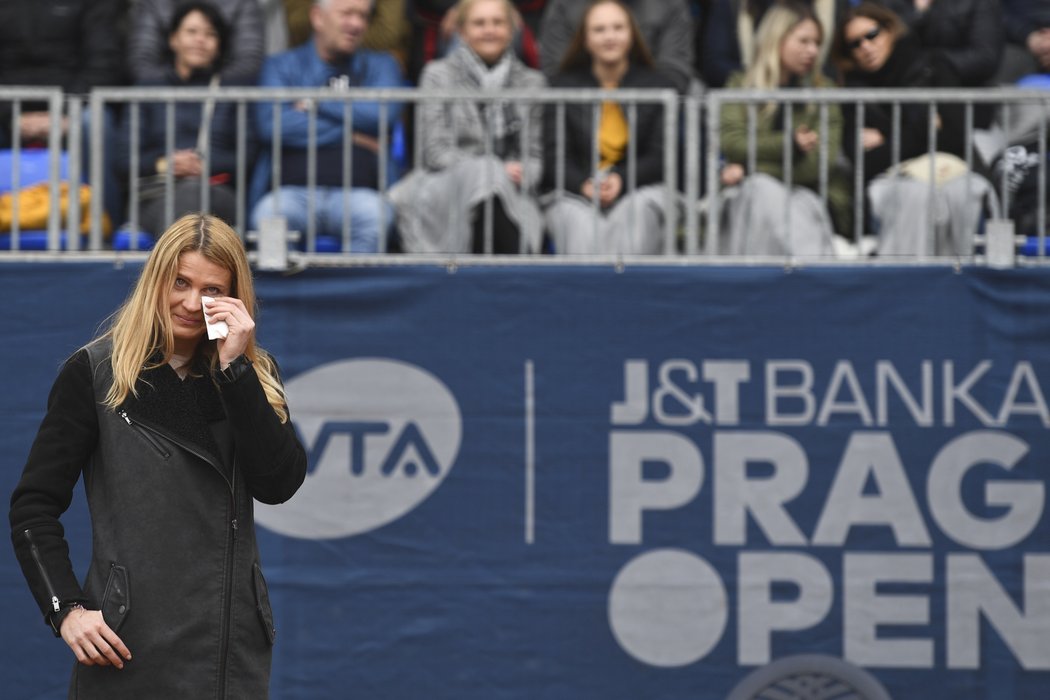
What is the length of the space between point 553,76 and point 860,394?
7.71 feet

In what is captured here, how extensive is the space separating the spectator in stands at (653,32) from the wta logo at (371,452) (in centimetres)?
220

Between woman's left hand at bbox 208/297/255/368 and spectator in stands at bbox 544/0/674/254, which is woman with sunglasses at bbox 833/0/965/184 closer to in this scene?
spectator in stands at bbox 544/0/674/254

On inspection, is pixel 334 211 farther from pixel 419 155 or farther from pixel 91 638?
pixel 91 638

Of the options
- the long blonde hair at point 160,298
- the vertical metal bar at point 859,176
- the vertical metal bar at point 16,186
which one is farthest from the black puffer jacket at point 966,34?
the long blonde hair at point 160,298

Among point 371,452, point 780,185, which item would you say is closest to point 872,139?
point 780,185

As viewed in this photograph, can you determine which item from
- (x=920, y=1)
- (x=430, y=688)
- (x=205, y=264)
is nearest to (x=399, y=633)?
(x=430, y=688)

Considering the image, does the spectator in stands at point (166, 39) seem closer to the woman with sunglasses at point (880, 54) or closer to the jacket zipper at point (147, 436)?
the woman with sunglasses at point (880, 54)

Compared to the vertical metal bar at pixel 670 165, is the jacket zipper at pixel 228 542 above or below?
below

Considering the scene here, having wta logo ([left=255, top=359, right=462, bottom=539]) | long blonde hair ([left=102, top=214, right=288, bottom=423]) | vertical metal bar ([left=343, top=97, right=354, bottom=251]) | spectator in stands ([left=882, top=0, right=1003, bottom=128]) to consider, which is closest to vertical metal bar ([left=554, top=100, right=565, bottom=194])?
vertical metal bar ([left=343, top=97, right=354, bottom=251])

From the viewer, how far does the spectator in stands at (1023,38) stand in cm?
934

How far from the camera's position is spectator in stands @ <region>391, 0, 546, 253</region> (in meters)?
7.57

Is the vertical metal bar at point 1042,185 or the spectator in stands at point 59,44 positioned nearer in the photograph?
the vertical metal bar at point 1042,185

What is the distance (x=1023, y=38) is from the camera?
9.70 metres

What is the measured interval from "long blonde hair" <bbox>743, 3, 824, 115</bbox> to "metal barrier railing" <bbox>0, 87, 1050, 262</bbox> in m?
0.71
